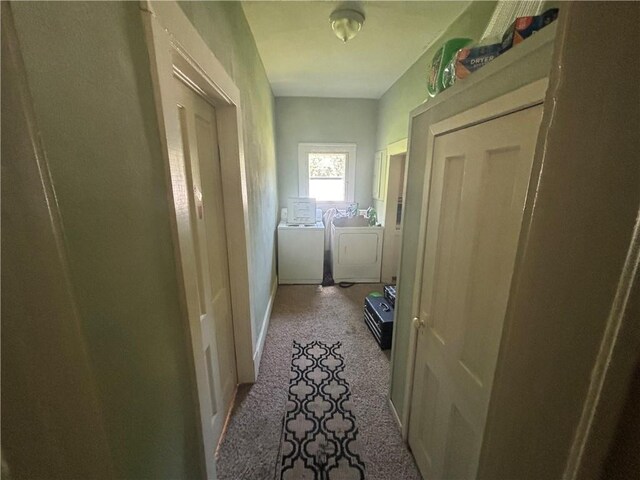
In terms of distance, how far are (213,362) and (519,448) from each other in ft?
4.48

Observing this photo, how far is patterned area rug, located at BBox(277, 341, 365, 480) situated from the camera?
1331mm

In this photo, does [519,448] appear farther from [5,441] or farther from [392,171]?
[392,171]

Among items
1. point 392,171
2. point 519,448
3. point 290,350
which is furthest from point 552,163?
point 392,171

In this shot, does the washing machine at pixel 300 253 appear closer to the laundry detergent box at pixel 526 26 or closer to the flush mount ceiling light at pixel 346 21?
the flush mount ceiling light at pixel 346 21

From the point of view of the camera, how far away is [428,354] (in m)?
1.17

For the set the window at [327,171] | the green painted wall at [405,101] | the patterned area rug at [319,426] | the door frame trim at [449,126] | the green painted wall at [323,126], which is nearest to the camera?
the door frame trim at [449,126]

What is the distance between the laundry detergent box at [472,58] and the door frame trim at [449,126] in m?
0.14

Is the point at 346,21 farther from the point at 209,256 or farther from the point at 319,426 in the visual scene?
the point at 319,426

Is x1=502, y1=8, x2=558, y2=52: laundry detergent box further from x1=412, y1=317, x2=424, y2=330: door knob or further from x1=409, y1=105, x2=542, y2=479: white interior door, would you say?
x1=412, y1=317, x2=424, y2=330: door knob

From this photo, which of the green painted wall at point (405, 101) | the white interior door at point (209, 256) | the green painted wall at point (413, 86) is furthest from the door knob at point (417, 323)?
the green painted wall at point (413, 86)

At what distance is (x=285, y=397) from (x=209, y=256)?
112cm

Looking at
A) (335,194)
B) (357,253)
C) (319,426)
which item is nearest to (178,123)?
(319,426)

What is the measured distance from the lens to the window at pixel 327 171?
3.97 m

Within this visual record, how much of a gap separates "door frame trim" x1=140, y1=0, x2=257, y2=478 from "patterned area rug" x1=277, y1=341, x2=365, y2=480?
53cm
